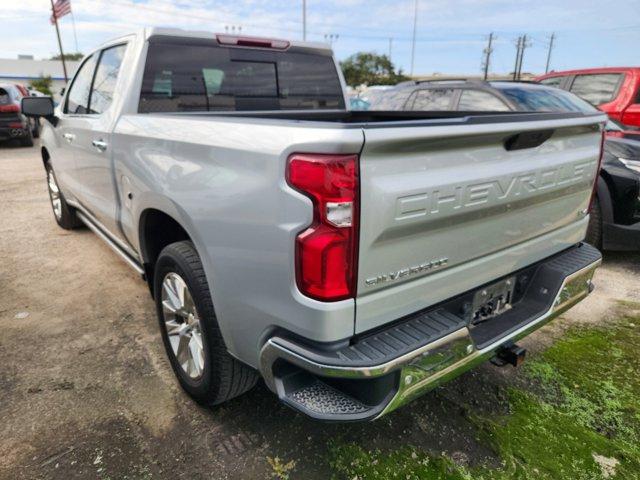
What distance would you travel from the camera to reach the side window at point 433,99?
575 centimetres

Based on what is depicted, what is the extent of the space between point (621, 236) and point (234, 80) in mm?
3669

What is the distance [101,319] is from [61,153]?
1834mm

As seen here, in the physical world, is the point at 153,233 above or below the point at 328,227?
below

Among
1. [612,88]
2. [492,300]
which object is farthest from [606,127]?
[492,300]

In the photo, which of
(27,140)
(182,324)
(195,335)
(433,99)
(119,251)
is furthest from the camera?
(27,140)

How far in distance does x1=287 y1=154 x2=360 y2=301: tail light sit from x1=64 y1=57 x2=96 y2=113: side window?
9.44 feet

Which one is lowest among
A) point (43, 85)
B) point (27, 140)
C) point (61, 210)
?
point (43, 85)

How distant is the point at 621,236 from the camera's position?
14.3 ft

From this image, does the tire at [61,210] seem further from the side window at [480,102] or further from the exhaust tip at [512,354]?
the exhaust tip at [512,354]

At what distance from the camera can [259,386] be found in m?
2.64

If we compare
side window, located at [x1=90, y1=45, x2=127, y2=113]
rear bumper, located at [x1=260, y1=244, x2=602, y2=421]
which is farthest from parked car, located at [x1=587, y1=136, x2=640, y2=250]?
side window, located at [x1=90, y1=45, x2=127, y2=113]

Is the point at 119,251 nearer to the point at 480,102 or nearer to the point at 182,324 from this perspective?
the point at 182,324

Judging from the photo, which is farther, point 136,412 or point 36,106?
point 36,106

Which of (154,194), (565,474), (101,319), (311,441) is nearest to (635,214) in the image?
(565,474)
